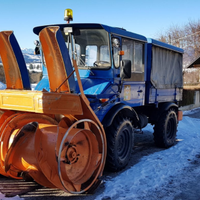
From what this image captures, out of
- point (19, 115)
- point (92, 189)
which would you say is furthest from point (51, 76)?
point (92, 189)

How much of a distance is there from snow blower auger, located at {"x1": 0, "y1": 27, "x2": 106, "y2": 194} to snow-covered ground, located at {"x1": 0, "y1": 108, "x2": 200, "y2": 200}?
34 centimetres

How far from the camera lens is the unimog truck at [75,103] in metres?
3.11

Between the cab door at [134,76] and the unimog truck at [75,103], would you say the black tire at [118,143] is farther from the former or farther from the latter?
the cab door at [134,76]

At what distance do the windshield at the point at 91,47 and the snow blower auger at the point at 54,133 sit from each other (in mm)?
1033

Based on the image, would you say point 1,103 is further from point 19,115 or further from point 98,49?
point 98,49

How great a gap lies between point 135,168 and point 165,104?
7.61 ft

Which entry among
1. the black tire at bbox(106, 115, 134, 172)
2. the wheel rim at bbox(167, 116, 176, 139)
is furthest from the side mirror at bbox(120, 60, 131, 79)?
the wheel rim at bbox(167, 116, 176, 139)

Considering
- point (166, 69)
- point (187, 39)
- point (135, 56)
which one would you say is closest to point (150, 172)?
point (135, 56)

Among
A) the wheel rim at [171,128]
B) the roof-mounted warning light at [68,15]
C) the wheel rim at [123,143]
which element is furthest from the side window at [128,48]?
the wheel rim at [171,128]

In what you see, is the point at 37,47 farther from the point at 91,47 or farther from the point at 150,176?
the point at 150,176

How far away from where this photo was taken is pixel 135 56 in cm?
493

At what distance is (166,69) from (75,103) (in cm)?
383

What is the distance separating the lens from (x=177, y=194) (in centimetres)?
364

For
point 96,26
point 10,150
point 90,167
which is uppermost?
point 96,26
